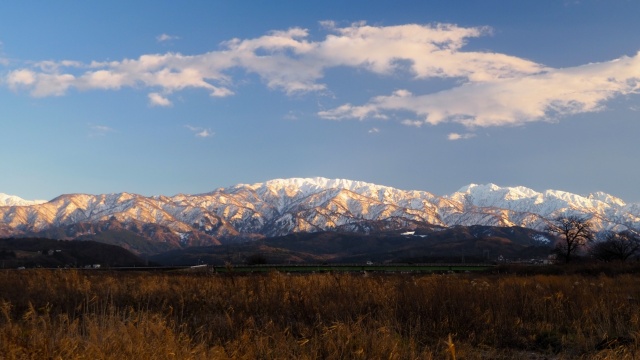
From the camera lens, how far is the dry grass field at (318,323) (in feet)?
23.8

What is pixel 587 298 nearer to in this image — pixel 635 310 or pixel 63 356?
pixel 635 310

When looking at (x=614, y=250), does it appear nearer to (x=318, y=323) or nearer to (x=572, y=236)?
(x=572, y=236)

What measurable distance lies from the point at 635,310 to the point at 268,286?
858 centimetres

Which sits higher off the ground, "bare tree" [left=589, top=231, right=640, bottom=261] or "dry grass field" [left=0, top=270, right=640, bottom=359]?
"dry grass field" [left=0, top=270, right=640, bottom=359]

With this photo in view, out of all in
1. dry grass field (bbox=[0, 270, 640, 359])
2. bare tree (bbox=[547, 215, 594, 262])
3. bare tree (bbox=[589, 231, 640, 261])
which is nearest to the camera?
dry grass field (bbox=[0, 270, 640, 359])

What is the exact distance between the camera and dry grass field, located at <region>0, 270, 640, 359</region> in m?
7.25

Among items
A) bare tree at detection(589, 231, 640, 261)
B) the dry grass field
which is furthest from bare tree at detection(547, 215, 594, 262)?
the dry grass field

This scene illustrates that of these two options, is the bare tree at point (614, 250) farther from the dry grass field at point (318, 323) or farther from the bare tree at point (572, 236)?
the dry grass field at point (318, 323)

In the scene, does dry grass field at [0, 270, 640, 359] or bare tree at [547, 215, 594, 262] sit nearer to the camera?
dry grass field at [0, 270, 640, 359]

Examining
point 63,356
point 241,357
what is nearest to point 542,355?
point 241,357

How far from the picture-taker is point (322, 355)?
7.61 m

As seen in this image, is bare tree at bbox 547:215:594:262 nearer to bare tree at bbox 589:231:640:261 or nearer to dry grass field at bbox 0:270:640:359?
bare tree at bbox 589:231:640:261

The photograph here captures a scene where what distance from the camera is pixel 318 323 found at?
9.88m

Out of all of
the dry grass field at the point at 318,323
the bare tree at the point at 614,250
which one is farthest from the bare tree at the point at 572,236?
the dry grass field at the point at 318,323
